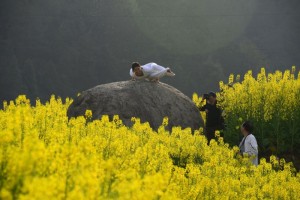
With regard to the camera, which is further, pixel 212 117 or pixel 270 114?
pixel 212 117

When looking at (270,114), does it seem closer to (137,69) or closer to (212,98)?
(212,98)

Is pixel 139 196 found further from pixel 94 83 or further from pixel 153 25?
pixel 153 25

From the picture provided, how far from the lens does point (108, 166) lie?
2.99m

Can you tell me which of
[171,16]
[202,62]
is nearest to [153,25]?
[171,16]

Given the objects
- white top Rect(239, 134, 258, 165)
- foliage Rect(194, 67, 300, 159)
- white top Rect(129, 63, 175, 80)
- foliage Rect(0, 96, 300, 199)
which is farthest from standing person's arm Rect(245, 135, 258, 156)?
white top Rect(129, 63, 175, 80)

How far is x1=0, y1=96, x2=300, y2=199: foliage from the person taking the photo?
2.50 metres

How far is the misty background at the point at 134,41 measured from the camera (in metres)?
29.3

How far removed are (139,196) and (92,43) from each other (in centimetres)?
2912

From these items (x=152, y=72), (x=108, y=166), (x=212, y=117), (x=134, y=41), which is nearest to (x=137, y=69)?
(x=152, y=72)

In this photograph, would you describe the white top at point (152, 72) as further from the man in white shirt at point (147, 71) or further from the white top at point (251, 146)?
the white top at point (251, 146)

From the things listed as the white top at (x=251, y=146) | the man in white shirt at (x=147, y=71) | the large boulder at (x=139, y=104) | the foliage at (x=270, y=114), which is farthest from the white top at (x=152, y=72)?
the white top at (x=251, y=146)

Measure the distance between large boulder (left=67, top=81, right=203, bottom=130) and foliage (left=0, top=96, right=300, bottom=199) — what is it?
5.12ft

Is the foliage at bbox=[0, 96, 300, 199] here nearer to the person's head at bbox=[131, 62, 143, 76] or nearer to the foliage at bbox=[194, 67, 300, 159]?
the foliage at bbox=[194, 67, 300, 159]

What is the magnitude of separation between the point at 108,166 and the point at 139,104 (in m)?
7.53
